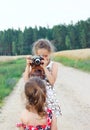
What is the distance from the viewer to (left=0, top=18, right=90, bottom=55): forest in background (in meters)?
82.1

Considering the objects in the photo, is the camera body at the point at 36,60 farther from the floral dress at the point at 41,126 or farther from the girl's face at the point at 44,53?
the floral dress at the point at 41,126

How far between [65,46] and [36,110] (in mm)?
81911

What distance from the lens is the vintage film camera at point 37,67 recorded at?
18.6 feet

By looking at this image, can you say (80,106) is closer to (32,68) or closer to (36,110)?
(32,68)

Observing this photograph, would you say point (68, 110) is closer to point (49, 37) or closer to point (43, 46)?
point (43, 46)

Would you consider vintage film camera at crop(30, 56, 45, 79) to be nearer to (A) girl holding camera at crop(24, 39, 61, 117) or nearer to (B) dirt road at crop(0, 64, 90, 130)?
(A) girl holding camera at crop(24, 39, 61, 117)

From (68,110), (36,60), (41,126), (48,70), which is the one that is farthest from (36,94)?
(68,110)

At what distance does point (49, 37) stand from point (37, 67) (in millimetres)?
83476

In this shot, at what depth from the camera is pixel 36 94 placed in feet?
15.3

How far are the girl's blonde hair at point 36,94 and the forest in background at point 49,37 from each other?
7309cm

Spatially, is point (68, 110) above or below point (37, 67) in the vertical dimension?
below

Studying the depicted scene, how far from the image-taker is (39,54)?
19.6ft

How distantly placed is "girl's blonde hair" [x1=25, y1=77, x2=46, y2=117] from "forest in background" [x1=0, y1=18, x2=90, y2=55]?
73.1m

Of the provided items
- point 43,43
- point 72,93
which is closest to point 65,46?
point 72,93
